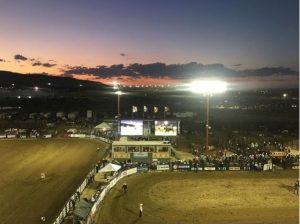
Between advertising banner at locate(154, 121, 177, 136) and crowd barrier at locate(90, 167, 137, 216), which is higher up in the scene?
advertising banner at locate(154, 121, 177, 136)

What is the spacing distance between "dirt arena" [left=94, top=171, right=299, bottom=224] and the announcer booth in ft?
8.50

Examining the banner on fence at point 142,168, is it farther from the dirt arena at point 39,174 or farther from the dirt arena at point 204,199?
the dirt arena at point 39,174

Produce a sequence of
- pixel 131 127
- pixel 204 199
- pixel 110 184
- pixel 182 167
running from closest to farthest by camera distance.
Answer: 1. pixel 204 199
2. pixel 110 184
3. pixel 182 167
4. pixel 131 127

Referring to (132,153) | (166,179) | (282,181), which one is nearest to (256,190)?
(282,181)

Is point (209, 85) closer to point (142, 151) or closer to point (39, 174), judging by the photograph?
point (142, 151)

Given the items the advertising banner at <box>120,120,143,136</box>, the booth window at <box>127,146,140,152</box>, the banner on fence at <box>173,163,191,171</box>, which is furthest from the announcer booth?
the advertising banner at <box>120,120,143,136</box>

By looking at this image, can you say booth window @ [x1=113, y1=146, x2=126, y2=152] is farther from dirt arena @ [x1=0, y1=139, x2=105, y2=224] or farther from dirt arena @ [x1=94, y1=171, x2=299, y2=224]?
dirt arena @ [x1=94, y1=171, x2=299, y2=224]

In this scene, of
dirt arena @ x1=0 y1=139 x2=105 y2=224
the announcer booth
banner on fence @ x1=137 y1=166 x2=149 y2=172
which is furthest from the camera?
the announcer booth

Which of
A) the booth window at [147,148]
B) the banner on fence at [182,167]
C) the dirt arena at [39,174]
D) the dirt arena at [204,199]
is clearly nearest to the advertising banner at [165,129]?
the booth window at [147,148]

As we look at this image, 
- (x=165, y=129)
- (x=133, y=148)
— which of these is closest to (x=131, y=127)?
(x=165, y=129)

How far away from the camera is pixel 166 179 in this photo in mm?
29531

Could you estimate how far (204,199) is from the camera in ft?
79.7

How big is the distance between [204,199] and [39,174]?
14234 millimetres

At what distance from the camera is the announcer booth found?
33906 mm
